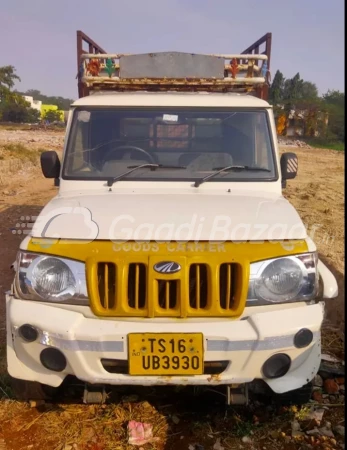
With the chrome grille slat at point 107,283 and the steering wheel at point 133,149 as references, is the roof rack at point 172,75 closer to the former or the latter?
the steering wheel at point 133,149

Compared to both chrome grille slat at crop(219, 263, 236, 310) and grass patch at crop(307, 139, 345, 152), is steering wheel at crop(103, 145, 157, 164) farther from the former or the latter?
grass patch at crop(307, 139, 345, 152)

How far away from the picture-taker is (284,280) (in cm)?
256

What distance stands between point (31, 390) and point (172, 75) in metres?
3.28

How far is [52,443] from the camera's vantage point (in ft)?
9.00

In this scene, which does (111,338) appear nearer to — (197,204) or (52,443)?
(52,443)

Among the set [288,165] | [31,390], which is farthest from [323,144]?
[31,390]

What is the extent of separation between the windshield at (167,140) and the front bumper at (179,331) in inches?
54.7

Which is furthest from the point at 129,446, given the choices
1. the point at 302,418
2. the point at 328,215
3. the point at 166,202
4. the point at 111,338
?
the point at 328,215

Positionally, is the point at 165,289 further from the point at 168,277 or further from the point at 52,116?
the point at 52,116

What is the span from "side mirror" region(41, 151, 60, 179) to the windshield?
0.18 meters

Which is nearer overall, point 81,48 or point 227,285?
point 227,285

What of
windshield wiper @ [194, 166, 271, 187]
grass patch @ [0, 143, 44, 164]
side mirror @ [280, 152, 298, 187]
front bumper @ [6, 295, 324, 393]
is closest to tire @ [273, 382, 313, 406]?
front bumper @ [6, 295, 324, 393]

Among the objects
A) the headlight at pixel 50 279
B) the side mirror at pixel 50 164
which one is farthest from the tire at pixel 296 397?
the side mirror at pixel 50 164

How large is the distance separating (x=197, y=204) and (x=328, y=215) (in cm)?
641
